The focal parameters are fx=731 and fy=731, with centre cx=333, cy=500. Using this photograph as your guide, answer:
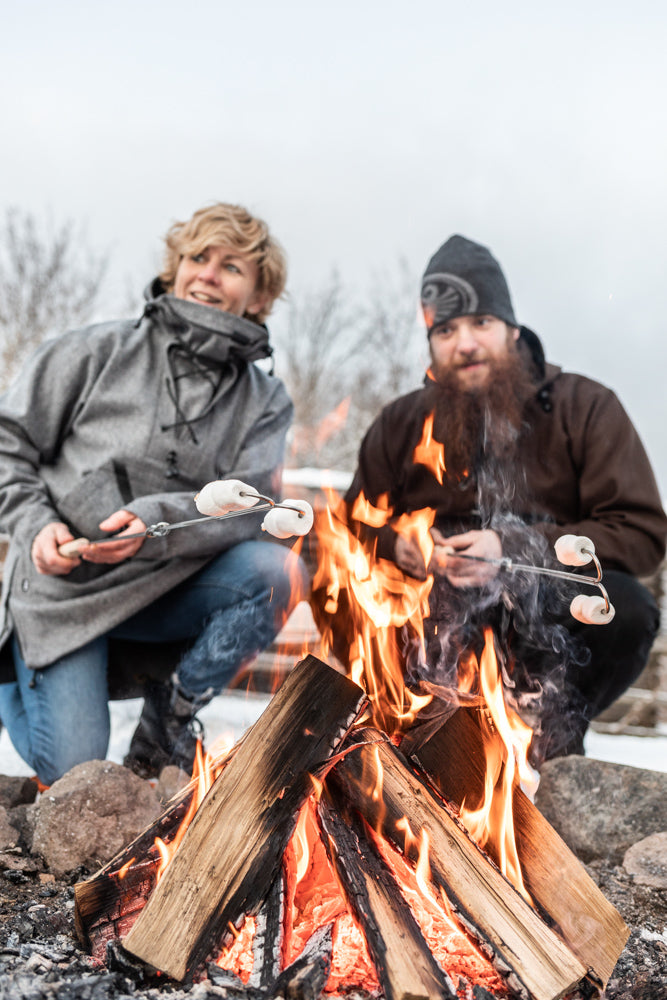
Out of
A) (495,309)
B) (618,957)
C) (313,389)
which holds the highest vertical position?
(495,309)

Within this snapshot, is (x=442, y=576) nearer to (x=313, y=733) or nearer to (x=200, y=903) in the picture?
(x=313, y=733)

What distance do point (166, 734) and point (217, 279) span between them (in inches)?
67.6

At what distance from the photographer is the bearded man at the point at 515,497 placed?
2527mm

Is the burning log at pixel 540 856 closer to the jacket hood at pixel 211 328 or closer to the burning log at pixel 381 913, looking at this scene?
the burning log at pixel 381 913

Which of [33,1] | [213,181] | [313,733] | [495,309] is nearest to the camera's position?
[313,733]

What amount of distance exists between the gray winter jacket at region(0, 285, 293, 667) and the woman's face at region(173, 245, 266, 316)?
0.38 feet

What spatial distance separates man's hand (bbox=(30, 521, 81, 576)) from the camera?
94.0 inches

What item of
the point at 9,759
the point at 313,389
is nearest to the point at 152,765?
the point at 9,759

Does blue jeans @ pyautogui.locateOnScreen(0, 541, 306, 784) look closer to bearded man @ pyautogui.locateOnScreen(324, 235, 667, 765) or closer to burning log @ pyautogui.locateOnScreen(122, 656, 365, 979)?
bearded man @ pyautogui.locateOnScreen(324, 235, 667, 765)

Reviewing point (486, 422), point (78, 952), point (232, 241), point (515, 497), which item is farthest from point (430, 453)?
point (78, 952)

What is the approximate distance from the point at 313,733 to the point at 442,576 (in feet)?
4.03

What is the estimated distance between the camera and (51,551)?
2383mm

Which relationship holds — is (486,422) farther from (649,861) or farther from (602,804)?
(649,861)

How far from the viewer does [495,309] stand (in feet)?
10.1
